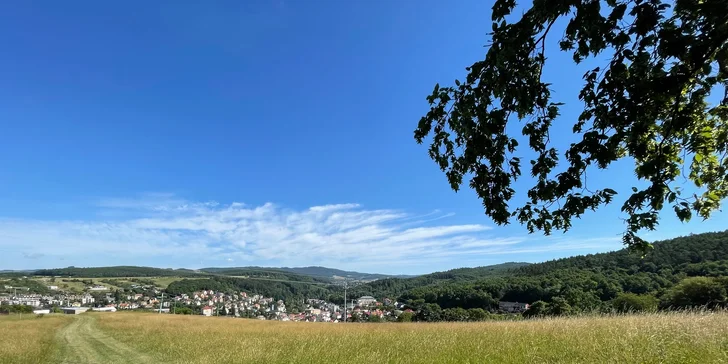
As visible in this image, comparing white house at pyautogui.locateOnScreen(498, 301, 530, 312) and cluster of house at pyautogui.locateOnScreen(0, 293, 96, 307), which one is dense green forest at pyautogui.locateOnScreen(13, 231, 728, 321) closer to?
white house at pyautogui.locateOnScreen(498, 301, 530, 312)

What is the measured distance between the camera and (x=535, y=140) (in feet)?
16.4

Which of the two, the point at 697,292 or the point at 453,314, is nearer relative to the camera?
the point at 697,292

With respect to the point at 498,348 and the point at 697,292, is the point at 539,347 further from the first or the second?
the point at 697,292

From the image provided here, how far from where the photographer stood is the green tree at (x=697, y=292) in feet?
97.5

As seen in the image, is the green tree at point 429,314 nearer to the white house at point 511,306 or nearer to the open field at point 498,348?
the white house at point 511,306

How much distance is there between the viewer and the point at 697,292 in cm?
3078

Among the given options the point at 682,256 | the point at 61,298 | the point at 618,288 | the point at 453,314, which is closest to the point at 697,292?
the point at 618,288

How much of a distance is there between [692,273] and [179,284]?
14940 cm

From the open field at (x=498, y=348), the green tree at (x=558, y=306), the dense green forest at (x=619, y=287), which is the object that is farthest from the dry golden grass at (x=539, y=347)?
the green tree at (x=558, y=306)

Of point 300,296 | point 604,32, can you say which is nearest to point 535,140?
point 604,32

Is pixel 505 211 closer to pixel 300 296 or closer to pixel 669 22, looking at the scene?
pixel 669 22

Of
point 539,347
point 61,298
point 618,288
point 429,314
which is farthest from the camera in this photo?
point 61,298

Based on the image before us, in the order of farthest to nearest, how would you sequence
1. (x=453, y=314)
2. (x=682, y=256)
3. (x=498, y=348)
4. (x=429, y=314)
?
(x=682, y=256), (x=429, y=314), (x=453, y=314), (x=498, y=348)

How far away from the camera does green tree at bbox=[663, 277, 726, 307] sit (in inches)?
1170
